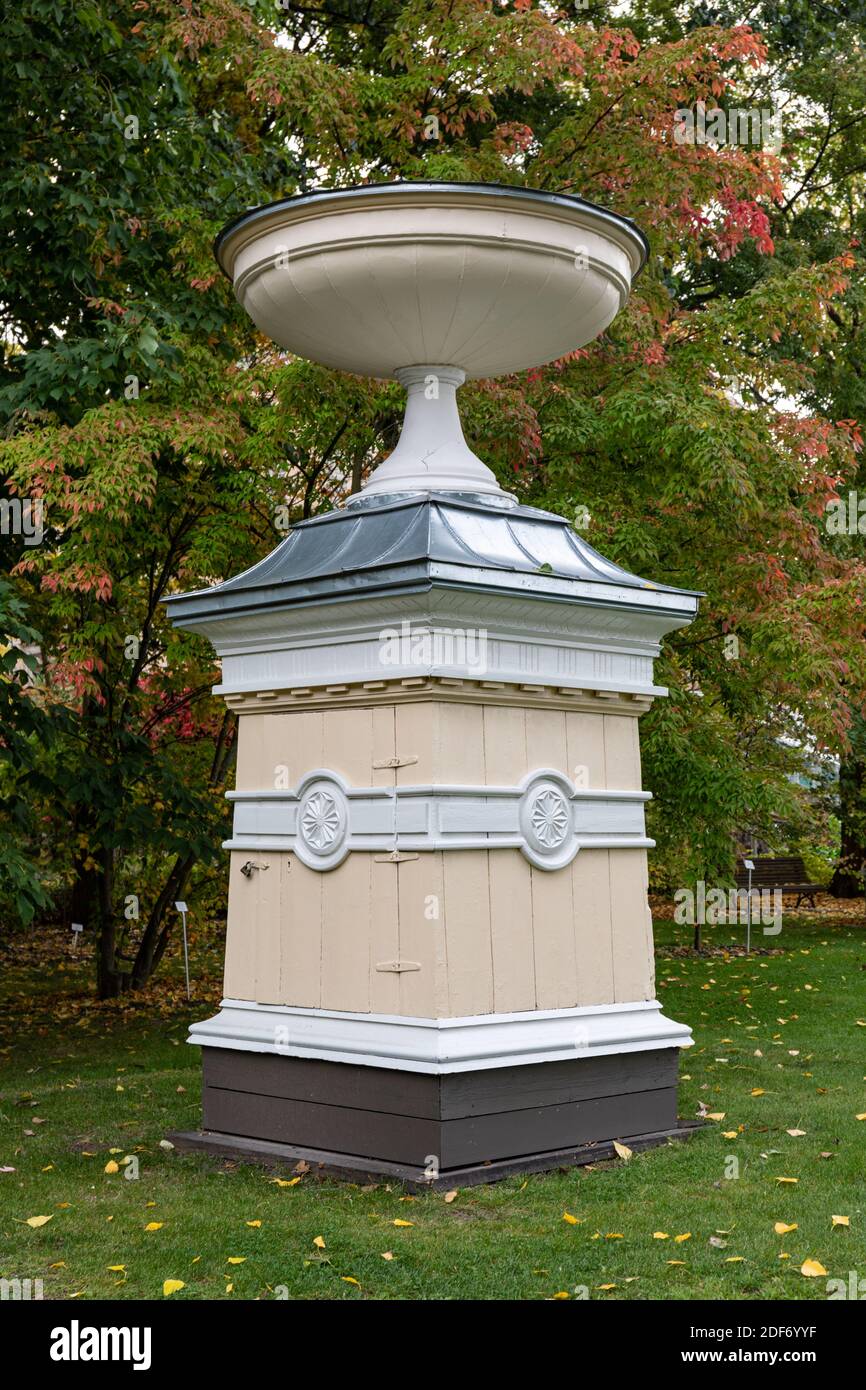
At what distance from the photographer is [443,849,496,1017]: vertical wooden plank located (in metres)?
5.96

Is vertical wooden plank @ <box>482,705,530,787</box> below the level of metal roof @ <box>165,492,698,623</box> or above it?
below

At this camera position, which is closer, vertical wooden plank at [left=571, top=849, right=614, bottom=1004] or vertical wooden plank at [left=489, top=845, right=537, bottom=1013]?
vertical wooden plank at [left=489, top=845, right=537, bottom=1013]

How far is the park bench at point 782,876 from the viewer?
2033cm

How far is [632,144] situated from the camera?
33.8 feet

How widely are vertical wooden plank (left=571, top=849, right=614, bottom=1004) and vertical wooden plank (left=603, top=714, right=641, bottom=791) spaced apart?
370 mm

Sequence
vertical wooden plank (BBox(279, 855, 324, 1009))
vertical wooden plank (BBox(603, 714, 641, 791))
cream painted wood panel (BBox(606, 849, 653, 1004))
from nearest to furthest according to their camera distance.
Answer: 1. vertical wooden plank (BBox(279, 855, 324, 1009))
2. cream painted wood panel (BBox(606, 849, 653, 1004))
3. vertical wooden plank (BBox(603, 714, 641, 791))

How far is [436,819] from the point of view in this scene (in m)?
5.99

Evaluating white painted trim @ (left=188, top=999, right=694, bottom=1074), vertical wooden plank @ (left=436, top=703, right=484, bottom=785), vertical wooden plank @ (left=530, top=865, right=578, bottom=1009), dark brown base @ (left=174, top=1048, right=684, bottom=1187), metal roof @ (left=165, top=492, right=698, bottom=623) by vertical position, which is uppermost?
metal roof @ (left=165, top=492, right=698, bottom=623)

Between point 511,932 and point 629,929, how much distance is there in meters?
0.77

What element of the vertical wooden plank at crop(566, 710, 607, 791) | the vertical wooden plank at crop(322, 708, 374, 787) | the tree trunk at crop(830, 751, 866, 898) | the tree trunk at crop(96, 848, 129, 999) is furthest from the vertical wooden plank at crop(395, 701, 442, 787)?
the tree trunk at crop(830, 751, 866, 898)

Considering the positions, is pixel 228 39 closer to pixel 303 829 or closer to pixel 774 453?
pixel 774 453

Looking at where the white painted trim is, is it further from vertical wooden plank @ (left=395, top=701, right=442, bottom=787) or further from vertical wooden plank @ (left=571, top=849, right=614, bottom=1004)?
vertical wooden plank @ (left=395, top=701, right=442, bottom=787)

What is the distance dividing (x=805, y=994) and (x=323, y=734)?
7.02 meters

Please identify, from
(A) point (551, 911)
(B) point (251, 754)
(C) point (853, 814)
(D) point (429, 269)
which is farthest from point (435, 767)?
(C) point (853, 814)
